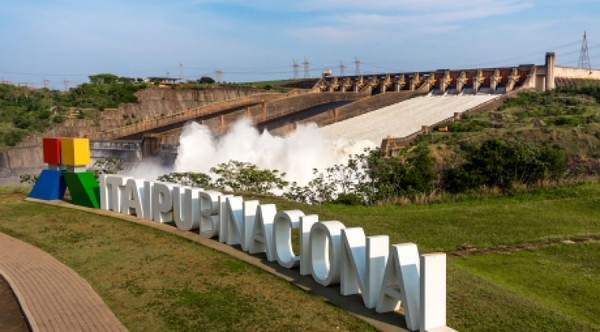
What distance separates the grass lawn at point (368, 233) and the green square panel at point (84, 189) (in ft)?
2.20

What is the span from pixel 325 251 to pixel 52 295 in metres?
3.90

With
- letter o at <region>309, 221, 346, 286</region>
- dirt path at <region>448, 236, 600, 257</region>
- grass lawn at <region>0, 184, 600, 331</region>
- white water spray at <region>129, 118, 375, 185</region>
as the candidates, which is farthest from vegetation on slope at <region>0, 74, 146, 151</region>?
letter o at <region>309, 221, 346, 286</region>

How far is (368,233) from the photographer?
470 inches

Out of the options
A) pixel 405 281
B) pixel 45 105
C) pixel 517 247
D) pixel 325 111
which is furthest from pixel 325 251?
pixel 45 105

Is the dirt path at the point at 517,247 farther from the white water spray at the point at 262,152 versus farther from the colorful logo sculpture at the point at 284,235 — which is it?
the white water spray at the point at 262,152

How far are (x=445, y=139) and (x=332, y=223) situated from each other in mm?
20979

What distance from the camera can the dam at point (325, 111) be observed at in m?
31.5

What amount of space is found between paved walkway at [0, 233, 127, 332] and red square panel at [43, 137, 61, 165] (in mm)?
5131

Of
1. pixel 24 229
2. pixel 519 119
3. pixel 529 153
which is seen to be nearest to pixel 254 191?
pixel 24 229

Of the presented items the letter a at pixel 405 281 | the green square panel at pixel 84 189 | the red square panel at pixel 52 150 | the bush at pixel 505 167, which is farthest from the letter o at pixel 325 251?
the bush at pixel 505 167

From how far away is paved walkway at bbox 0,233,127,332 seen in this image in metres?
6.97

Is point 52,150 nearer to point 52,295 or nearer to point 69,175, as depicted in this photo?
point 69,175

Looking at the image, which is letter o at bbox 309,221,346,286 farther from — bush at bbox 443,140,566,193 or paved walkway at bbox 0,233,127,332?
bush at bbox 443,140,566,193

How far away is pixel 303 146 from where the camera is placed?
28859 mm
